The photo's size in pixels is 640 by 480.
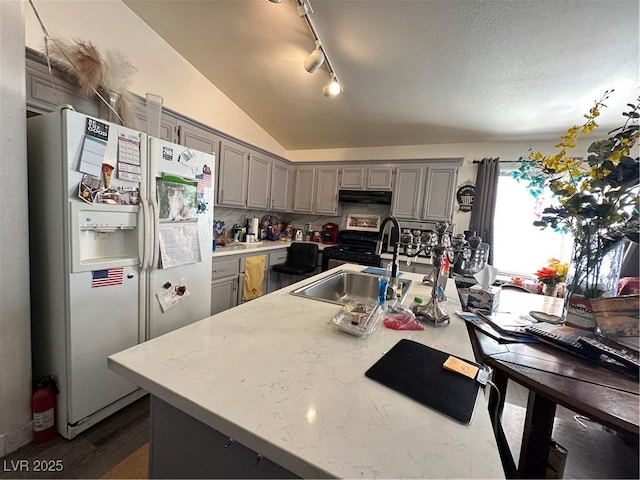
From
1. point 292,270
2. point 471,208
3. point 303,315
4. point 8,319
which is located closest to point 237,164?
point 292,270

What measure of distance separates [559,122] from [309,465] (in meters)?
3.72

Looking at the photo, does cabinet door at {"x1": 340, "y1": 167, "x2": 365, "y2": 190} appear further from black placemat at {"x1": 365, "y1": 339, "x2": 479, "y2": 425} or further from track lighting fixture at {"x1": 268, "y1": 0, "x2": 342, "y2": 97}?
black placemat at {"x1": 365, "y1": 339, "x2": 479, "y2": 425}

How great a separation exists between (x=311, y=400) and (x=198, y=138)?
2804 mm

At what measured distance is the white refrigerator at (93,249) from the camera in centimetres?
131

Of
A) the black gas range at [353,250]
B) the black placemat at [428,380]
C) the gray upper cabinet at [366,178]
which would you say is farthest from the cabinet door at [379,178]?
the black placemat at [428,380]

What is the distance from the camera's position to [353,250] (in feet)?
12.0

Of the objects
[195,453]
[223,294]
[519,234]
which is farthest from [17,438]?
[519,234]

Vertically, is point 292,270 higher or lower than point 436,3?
lower

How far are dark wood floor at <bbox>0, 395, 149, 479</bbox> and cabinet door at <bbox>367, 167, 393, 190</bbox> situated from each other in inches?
133

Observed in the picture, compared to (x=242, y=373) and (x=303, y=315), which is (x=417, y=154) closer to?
(x=303, y=315)

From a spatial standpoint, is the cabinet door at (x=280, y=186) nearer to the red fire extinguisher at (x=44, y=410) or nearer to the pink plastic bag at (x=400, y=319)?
the red fire extinguisher at (x=44, y=410)

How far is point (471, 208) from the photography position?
3.45 m

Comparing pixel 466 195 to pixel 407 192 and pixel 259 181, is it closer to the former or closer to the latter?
pixel 407 192

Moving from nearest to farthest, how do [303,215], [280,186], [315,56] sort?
[315,56] < [280,186] < [303,215]
